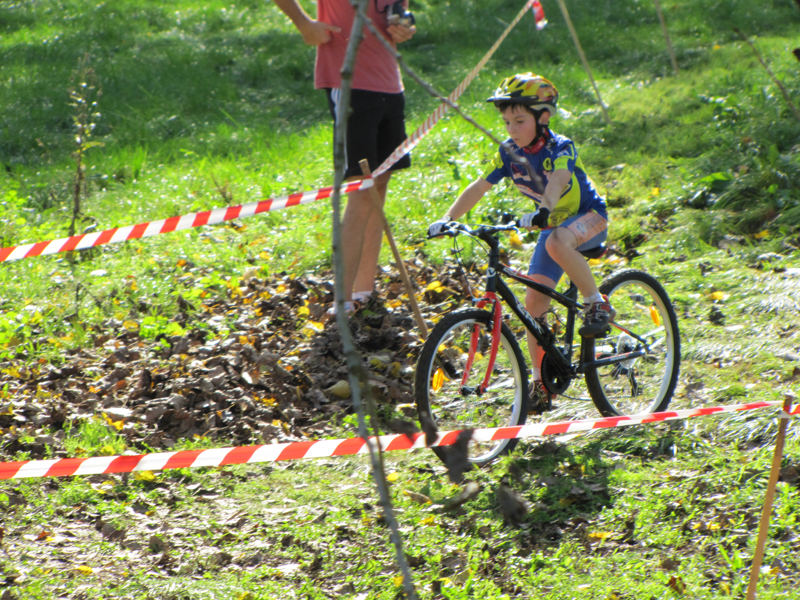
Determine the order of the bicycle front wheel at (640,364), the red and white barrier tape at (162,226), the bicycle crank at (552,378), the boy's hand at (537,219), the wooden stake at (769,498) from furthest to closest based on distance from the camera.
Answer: the red and white barrier tape at (162,226)
the bicycle front wheel at (640,364)
the bicycle crank at (552,378)
the boy's hand at (537,219)
the wooden stake at (769,498)

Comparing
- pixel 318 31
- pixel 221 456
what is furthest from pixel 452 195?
pixel 221 456

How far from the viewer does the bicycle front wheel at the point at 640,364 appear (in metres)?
4.09

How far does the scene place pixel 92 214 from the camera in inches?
284

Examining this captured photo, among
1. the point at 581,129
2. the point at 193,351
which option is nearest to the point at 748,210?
the point at 581,129

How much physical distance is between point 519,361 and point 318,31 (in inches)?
105

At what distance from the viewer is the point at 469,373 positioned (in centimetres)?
372

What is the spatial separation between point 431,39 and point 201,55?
12.4 ft

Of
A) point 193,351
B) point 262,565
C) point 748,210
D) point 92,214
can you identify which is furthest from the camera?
point 92,214

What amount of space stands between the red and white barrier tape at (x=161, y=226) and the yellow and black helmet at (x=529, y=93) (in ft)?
4.12

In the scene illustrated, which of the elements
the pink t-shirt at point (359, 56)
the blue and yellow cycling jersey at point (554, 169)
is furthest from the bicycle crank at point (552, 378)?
the pink t-shirt at point (359, 56)

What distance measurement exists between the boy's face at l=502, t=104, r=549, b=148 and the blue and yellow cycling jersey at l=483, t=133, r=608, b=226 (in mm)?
75

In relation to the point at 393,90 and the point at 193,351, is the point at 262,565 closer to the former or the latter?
the point at 193,351

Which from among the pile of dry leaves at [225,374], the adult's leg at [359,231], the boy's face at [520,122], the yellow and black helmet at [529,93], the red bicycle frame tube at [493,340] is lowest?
the pile of dry leaves at [225,374]

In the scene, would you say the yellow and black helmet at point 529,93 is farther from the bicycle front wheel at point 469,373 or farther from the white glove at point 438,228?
the bicycle front wheel at point 469,373
